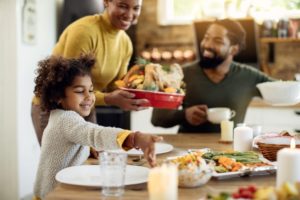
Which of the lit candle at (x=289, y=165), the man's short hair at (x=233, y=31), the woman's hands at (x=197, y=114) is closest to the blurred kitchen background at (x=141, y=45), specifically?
the man's short hair at (x=233, y=31)

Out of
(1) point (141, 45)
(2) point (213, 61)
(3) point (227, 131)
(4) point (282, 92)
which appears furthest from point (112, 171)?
(1) point (141, 45)

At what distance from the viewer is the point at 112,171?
3.90 ft

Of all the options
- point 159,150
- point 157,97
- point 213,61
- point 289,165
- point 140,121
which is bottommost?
point 140,121

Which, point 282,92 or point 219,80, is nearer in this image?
point 282,92

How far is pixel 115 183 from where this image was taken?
120 cm

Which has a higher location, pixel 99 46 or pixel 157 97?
pixel 99 46

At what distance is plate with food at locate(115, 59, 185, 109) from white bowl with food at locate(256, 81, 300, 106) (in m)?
0.43

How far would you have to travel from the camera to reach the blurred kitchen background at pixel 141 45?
3617 millimetres

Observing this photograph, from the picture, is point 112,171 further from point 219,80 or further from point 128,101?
point 219,80

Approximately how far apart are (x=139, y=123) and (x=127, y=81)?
2754 millimetres

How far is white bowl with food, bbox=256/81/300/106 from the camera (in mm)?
2094

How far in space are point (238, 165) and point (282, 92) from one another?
→ 76 centimetres

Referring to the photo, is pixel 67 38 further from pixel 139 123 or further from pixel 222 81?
pixel 139 123

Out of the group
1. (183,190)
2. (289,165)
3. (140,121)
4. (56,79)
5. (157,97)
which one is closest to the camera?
A: (289,165)
